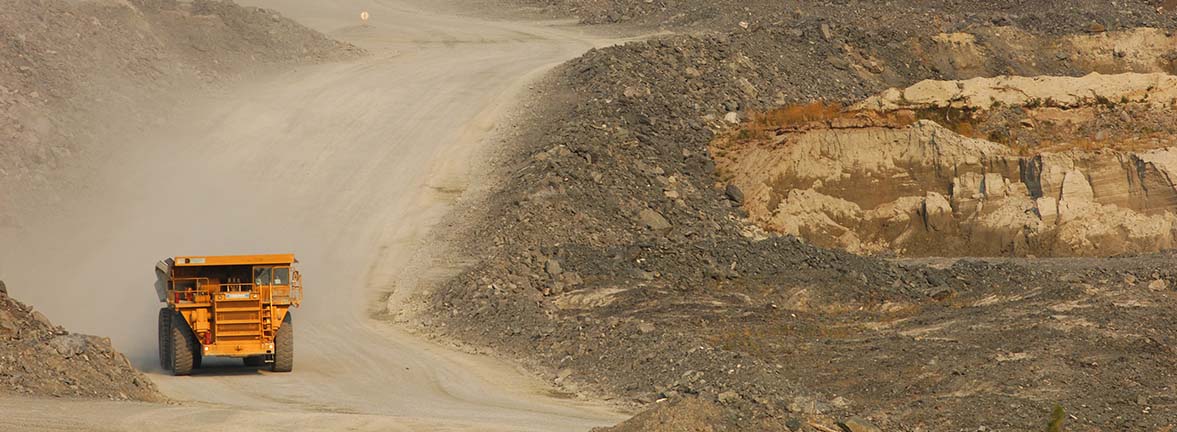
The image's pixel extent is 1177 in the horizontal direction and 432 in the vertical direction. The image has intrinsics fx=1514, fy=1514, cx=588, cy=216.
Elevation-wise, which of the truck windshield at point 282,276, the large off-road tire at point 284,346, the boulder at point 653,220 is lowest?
the large off-road tire at point 284,346

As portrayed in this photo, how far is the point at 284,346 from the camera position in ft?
79.6

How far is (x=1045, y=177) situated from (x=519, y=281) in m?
13.5

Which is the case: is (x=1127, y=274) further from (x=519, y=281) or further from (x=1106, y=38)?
(x=1106, y=38)

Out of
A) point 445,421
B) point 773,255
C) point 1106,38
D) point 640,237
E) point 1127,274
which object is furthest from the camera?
point 1106,38

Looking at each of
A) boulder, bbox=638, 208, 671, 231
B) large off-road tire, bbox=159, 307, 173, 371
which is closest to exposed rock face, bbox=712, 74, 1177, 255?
boulder, bbox=638, 208, 671, 231

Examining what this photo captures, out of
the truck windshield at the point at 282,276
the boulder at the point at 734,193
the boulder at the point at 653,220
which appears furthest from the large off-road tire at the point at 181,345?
the boulder at the point at 734,193

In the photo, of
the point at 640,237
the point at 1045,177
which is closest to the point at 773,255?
the point at 640,237

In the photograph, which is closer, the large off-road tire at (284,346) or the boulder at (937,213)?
the large off-road tire at (284,346)

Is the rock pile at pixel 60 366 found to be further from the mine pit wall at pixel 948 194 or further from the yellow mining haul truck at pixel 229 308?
the mine pit wall at pixel 948 194

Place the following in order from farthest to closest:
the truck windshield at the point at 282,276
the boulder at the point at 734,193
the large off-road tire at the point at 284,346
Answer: the boulder at the point at 734,193 < the truck windshield at the point at 282,276 < the large off-road tire at the point at 284,346

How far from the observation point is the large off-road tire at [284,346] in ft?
79.3

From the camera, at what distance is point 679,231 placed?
1347 inches

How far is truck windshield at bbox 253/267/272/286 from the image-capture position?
24188mm

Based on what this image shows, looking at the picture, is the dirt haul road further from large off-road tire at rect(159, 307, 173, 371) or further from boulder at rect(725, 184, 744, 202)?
boulder at rect(725, 184, 744, 202)
